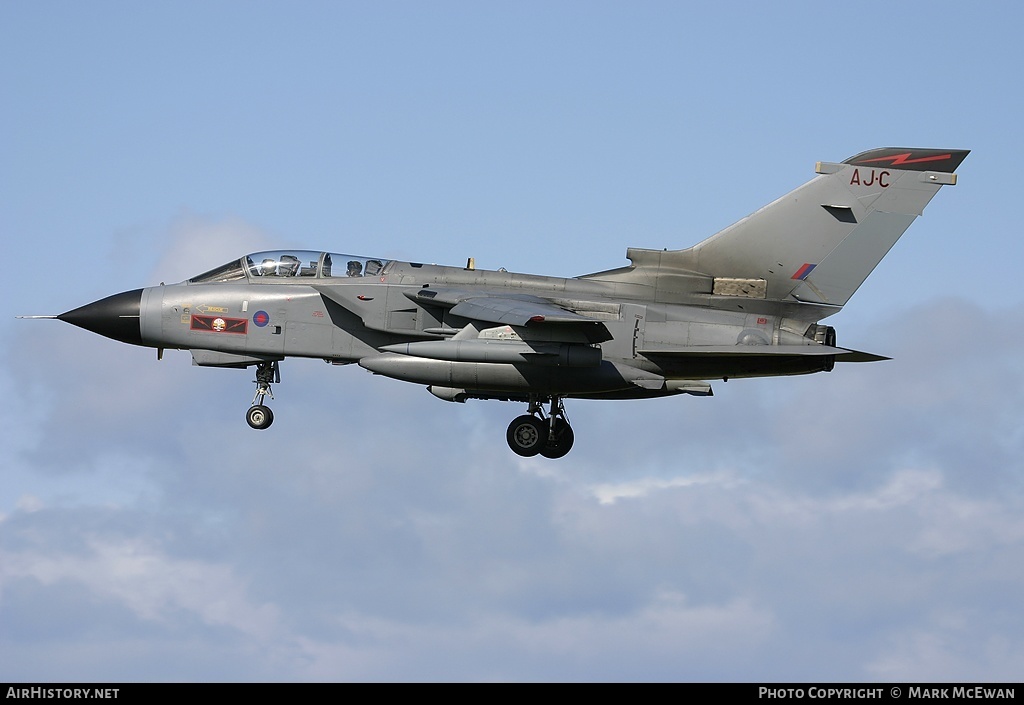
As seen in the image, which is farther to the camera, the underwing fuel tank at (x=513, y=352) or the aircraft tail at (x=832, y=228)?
the aircraft tail at (x=832, y=228)

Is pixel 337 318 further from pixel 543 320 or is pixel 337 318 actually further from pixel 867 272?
pixel 867 272

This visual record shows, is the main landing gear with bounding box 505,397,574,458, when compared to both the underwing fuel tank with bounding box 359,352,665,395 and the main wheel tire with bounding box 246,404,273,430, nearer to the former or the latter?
the underwing fuel tank with bounding box 359,352,665,395

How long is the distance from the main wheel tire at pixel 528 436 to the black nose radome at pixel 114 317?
688 centimetres

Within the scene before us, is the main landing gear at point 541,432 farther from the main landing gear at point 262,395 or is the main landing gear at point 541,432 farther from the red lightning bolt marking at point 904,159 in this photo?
the red lightning bolt marking at point 904,159

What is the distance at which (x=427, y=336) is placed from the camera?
24.6 metres

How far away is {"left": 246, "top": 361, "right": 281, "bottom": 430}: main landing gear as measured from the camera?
2533 cm

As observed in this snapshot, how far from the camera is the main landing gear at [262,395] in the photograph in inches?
997

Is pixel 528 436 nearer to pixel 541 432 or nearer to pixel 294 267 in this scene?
pixel 541 432

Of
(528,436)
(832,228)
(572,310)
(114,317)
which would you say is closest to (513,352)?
(572,310)

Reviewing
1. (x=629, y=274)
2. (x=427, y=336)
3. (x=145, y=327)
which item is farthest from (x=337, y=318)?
(x=629, y=274)

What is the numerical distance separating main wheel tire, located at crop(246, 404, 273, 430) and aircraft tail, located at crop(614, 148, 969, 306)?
8.10 m

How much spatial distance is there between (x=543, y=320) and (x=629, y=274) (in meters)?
3.26

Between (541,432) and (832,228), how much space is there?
6.20 m

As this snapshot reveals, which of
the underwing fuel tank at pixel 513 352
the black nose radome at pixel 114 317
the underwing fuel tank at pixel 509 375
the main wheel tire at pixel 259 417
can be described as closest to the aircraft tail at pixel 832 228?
the underwing fuel tank at pixel 509 375
